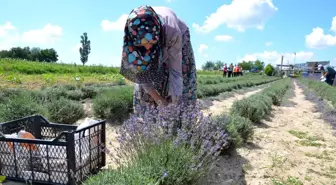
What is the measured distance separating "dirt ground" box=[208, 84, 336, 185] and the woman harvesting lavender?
3.06 feet

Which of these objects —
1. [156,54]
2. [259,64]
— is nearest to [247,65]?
[259,64]

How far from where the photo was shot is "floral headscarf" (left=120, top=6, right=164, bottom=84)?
5.75 ft

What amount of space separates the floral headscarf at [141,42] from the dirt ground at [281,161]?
1.18 meters

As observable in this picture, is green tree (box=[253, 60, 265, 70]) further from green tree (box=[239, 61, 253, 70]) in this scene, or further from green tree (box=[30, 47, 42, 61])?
green tree (box=[30, 47, 42, 61])

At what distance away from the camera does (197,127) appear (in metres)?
2.14

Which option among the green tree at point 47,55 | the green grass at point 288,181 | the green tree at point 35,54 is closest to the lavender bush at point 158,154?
the green grass at point 288,181

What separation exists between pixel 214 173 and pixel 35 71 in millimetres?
19916

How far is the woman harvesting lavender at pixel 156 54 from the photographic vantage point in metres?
1.77

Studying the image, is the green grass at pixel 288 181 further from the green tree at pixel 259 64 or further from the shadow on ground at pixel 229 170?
the green tree at pixel 259 64

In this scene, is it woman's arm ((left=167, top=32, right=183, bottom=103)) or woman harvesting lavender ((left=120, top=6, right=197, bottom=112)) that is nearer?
woman harvesting lavender ((left=120, top=6, right=197, bottom=112))

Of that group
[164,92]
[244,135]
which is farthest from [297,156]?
[164,92]

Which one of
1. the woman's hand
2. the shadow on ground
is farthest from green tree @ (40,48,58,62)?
the woman's hand

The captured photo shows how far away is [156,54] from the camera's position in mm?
1933

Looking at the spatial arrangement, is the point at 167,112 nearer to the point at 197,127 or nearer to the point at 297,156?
the point at 197,127
